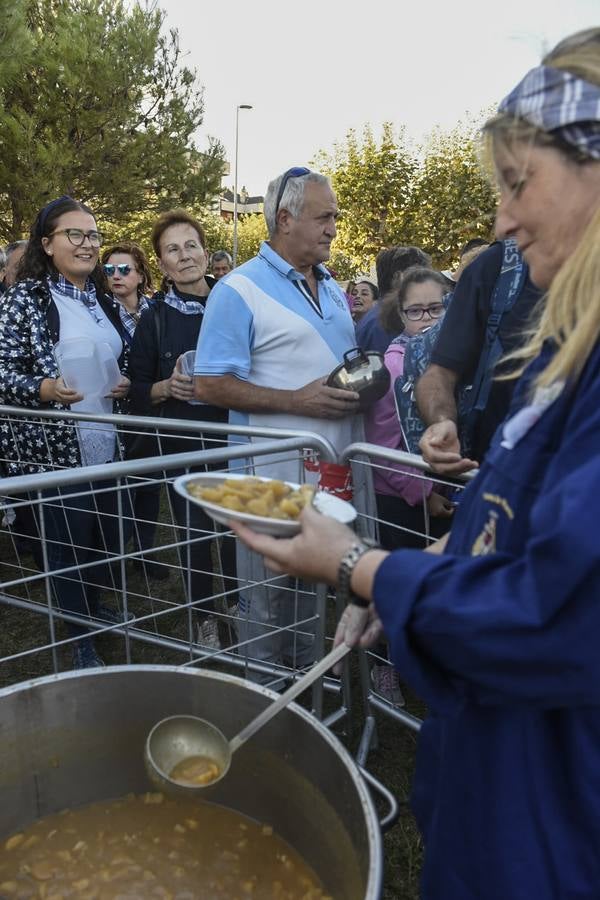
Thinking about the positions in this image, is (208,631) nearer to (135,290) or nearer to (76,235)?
(76,235)

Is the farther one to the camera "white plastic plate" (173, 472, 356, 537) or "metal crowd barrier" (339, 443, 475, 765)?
"metal crowd barrier" (339, 443, 475, 765)

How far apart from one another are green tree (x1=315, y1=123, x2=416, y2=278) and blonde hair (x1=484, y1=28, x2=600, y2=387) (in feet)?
72.5

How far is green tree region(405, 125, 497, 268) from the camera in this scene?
2000 centimetres

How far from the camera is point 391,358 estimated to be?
3535 mm

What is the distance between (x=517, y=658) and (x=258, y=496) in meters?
0.63

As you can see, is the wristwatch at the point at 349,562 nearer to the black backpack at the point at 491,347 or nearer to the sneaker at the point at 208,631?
the black backpack at the point at 491,347

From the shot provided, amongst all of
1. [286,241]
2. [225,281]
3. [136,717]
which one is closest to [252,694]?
[136,717]

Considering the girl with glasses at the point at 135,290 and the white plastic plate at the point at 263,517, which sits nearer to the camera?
the white plastic plate at the point at 263,517

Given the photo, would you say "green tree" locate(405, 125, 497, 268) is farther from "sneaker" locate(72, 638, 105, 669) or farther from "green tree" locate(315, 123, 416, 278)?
"sneaker" locate(72, 638, 105, 669)

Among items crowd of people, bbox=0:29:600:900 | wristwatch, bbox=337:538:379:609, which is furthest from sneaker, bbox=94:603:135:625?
wristwatch, bbox=337:538:379:609

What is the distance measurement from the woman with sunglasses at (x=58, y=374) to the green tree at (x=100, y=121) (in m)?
13.2

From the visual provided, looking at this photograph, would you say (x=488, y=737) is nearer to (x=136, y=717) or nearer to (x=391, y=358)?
(x=136, y=717)

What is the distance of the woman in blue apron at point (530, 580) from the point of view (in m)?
0.91

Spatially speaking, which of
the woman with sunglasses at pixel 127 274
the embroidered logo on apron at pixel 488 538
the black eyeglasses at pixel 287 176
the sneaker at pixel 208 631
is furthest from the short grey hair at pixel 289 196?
the woman with sunglasses at pixel 127 274
